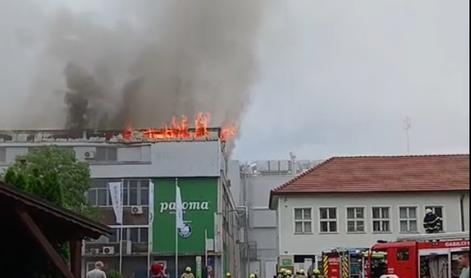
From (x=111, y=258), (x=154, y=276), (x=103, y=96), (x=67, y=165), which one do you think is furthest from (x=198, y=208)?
(x=154, y=276)

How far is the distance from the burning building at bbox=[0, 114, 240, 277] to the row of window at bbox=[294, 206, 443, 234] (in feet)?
33.9

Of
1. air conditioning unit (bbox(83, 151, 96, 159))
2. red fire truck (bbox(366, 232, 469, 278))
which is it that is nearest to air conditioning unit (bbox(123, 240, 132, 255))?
air conditioning unit (bbox(83, 151, 96, 159))

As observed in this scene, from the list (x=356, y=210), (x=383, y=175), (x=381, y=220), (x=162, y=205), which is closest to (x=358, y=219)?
(x=356, y=210)

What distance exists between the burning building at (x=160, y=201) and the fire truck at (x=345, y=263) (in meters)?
21.3

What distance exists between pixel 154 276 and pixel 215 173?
38629mm

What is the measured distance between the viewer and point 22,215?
41.8ft

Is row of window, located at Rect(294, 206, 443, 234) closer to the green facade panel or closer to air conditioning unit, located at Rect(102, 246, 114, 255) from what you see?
the green facade panel

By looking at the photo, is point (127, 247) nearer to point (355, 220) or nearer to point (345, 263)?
point (355, 220)

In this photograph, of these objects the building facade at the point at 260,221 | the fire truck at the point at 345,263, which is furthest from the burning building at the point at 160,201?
the fire truck at the point at 345,263

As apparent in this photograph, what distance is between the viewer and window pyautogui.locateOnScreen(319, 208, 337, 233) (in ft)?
145

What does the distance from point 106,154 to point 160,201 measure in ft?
21.2

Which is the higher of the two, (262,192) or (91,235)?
(262,192)

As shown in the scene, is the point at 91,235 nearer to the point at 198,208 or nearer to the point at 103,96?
the point at 198,208

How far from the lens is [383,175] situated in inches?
1822
